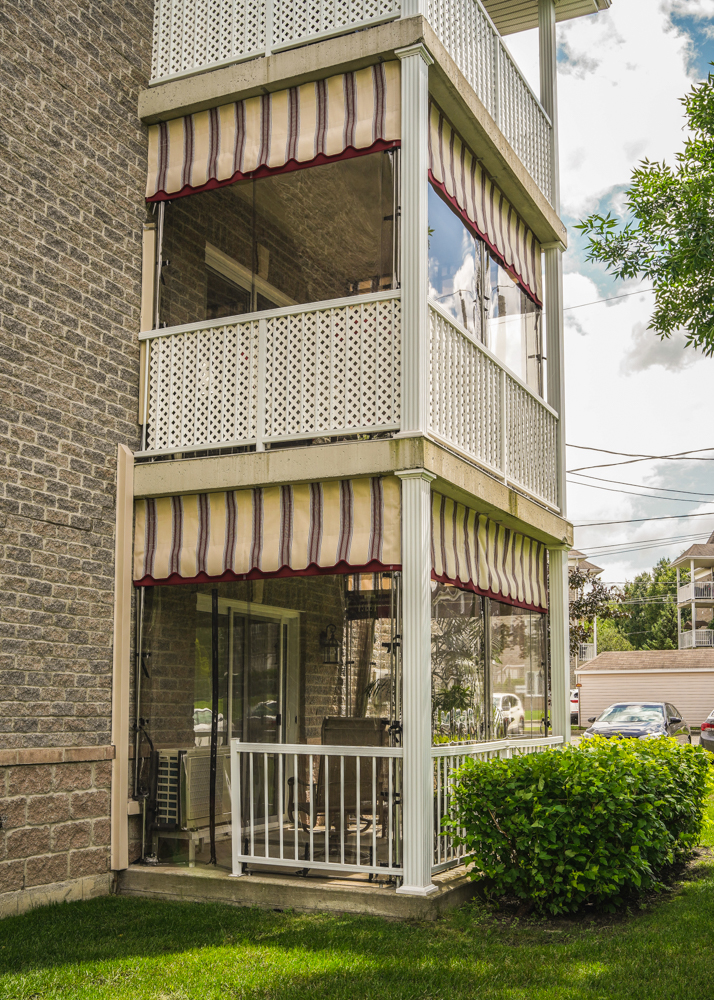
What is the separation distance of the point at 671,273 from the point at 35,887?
26.3 feet

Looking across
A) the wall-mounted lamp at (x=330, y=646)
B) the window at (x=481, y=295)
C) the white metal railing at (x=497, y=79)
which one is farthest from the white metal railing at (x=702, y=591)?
the white metal railing at (x=497, y=79)

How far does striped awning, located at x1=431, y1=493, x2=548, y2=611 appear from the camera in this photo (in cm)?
776

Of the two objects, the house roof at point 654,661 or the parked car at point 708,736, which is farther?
the house roof at point 654,661

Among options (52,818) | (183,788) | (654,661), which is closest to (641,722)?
(183,788)

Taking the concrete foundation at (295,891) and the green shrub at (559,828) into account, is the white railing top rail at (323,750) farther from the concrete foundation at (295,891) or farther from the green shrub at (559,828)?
the concrete foundation at (295,891)

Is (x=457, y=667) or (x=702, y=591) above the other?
(x=702, y=591)

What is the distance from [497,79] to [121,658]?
6.49 metres

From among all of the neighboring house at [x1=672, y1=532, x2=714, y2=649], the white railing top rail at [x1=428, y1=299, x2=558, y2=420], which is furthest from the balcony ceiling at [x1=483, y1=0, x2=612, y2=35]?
the neighboring house at [x1=672, y1=532, x2=714, y2=649]

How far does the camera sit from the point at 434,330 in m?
7.61

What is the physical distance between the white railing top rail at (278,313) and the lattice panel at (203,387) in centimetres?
4

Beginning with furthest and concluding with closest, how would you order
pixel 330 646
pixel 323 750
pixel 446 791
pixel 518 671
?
pixel 330 646, pixel 518 671, pixel 446 791, pixel 323 750

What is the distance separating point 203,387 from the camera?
813 centimetres

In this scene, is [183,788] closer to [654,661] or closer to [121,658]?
[121,658]

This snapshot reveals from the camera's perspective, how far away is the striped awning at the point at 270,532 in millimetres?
7223
